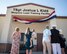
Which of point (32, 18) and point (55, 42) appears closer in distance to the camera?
point (55, 42)

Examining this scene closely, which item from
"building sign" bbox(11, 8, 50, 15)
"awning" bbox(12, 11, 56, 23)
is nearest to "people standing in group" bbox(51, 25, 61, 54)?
"awning" bbox(12, 11, 56, 23)

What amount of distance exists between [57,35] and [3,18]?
735 centimetres

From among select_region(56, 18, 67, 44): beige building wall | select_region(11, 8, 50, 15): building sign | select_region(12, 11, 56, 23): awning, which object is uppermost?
select_region(11, 8, 50, 15): building sign

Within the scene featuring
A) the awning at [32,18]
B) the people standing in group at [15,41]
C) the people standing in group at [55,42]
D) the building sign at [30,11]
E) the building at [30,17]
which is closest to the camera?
the people standing in group at [55,42]

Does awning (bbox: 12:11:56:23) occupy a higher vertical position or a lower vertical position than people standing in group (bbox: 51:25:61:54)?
higher

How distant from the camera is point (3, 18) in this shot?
12.2m

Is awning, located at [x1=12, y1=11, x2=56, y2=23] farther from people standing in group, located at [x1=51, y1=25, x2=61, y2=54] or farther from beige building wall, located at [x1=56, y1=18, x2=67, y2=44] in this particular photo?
people standing in group, located at [x1=51, y1=25, x2=61, y2=54]

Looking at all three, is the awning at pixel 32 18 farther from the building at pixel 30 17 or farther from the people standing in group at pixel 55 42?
the people standing in group at pixel 55 42

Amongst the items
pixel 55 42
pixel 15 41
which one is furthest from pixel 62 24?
pixel 15 41

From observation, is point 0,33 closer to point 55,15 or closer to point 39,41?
point 39,41

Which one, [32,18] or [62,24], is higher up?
[32,18]

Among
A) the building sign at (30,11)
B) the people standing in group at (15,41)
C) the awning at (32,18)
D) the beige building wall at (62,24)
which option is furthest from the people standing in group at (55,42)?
the building sign at (30,11)

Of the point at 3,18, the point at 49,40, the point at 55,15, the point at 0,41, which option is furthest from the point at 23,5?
the point at 49,40

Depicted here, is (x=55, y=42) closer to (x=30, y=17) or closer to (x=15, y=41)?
A: (x=15, y=41)
